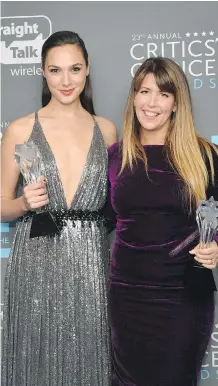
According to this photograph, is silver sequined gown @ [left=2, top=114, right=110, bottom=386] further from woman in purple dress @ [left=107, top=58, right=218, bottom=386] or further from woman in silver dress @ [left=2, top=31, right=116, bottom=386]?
woman in purple dress @ [left=107, top=58, right=218, bottom=386]

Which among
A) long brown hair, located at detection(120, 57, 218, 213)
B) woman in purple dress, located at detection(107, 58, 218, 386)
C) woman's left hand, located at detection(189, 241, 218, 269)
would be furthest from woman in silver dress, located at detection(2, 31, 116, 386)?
woman's left hand, located at detection(189, 241, 218, 269)

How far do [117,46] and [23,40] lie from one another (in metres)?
0.43

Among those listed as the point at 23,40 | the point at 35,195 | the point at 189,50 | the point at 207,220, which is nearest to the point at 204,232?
the point at 207,220

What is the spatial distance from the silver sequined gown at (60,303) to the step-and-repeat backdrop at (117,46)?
1.88 feet

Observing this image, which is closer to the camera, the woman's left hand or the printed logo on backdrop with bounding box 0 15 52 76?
the woman's left hand

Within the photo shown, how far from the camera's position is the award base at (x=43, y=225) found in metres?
2.09

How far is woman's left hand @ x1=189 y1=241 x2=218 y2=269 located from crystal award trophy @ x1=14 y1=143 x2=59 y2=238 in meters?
0.54

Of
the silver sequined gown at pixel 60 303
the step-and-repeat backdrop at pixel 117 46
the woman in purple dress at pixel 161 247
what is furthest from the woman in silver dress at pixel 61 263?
the step-and-repeat backdrop at pixel 117 46

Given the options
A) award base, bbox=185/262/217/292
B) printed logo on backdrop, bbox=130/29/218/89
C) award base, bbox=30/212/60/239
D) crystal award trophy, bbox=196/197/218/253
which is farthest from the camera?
printed logo on backdrop, bbox=130/29/218/89

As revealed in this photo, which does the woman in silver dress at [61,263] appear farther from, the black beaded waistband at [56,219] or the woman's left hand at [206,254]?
the woman's left hand at [206,254]

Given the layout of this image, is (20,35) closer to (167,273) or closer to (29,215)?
(29,215)

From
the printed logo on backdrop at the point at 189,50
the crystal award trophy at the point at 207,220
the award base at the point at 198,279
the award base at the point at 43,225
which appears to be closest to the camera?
the crystal award trophy at the point at 207,220

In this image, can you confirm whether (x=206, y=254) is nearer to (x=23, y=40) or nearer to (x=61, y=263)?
(x=61, y=263)

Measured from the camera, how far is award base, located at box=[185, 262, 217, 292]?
75.4 inches
